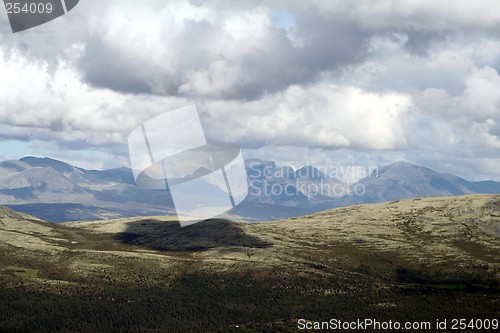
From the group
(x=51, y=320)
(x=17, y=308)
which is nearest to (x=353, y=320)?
(x=51, y=320)

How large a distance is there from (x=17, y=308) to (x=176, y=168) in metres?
137

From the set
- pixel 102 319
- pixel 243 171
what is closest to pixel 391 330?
pixel 102 319

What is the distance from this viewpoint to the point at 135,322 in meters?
196

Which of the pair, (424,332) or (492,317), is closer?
(424,332)

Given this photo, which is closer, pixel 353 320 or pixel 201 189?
pixel 201 189

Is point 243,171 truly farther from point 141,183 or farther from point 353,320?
point 353,320

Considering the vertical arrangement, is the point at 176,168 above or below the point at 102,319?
above

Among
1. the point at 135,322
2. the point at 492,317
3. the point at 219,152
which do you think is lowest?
the point at 492,317

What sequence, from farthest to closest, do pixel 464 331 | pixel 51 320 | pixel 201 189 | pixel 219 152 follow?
pixel 51 320, pixel 464 331, pixel 201 189, pixel 219 152

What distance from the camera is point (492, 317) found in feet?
634

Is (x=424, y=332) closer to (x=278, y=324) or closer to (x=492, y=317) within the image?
(x=492, y=317)

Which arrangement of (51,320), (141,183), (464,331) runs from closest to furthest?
(141,183) → (464,331) → (51,320)

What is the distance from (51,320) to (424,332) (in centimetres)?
13792

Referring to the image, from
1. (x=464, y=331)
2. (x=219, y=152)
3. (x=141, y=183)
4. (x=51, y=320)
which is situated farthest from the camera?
(x=51, y=320)
